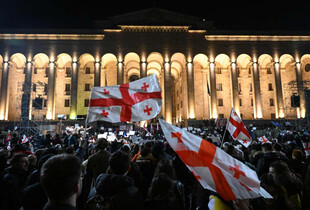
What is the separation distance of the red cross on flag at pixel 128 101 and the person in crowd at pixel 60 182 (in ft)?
13.3

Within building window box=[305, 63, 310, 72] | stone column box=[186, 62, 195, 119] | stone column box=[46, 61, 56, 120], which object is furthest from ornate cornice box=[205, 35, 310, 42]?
stone column box=[46, 61, 56, 120]

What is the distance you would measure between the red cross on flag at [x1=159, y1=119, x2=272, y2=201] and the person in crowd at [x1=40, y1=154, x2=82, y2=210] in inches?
62.4

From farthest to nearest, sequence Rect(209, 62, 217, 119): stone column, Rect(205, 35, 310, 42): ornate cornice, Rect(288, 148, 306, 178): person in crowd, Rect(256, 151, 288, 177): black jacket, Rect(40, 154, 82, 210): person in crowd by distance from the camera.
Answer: Rect(205, 35, 310, 42): ornate cornice, Rect(209, 62, 217, 119): stone column, Rect(256, 151, 288, 177): black jacket, Rect(288, 148, 306, 178): person in crowd, Rect(40, 154, 82, 210): person in crowd

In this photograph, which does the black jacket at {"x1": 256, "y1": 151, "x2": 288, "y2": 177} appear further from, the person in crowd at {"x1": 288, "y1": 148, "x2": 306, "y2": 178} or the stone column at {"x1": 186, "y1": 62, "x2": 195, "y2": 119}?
the stone column at {"x1": 186, "y1": 62, "x2": 195, "y2": 119}

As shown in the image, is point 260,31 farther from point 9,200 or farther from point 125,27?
point 9,200

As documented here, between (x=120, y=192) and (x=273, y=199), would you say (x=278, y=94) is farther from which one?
(x=120, y=192)

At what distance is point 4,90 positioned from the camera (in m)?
36.5

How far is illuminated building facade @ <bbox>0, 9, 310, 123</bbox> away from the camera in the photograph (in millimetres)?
37438

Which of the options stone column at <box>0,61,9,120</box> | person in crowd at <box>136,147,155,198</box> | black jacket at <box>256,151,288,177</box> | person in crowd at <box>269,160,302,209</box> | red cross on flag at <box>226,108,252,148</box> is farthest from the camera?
stone column at <box>0,61,9,120</box>

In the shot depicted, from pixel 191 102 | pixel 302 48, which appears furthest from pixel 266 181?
pixel 302 48

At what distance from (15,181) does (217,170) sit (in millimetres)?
3073

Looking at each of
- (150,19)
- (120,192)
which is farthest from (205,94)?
(120,192)

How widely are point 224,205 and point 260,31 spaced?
42.7 metres

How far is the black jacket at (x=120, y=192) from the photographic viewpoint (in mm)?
2625
